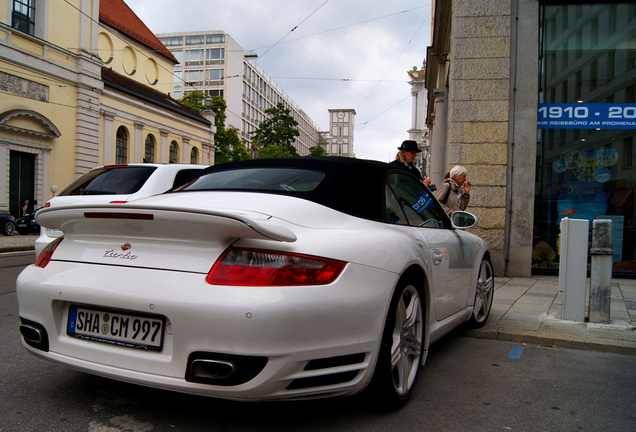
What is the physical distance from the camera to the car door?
3.42 m

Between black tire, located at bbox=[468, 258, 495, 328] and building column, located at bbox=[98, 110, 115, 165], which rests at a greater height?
building column, located at bbox=[98, 110, 115, 165]

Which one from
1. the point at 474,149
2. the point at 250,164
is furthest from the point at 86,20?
the point at 250,164

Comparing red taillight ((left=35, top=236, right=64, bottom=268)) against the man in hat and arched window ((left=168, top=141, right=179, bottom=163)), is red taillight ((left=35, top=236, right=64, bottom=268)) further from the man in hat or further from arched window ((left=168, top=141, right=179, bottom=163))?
arched window ((left=168, top=141, right=179, bottom=163))

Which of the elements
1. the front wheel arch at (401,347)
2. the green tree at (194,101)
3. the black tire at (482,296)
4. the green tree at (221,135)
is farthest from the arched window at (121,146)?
the front wheel arch at (401,347)

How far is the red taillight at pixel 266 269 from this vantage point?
7.24ft

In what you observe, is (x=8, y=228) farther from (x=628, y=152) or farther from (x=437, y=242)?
(x=437, y=242)

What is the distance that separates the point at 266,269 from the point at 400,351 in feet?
3.60

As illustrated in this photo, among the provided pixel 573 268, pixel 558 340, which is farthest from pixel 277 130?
pixel 558 340

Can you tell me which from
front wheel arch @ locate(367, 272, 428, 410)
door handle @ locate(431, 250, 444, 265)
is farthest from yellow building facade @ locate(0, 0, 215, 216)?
front wheel arch @ locate(367, 272, 428, 410)

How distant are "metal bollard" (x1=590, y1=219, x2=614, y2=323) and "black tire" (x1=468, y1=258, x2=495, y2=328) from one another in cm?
97

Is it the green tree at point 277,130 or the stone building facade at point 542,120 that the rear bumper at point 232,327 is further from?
the green tree at point 277,130

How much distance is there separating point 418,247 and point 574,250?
2671 mm

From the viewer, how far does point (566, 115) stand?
9414 mm

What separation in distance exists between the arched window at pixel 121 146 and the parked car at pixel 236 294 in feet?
109
